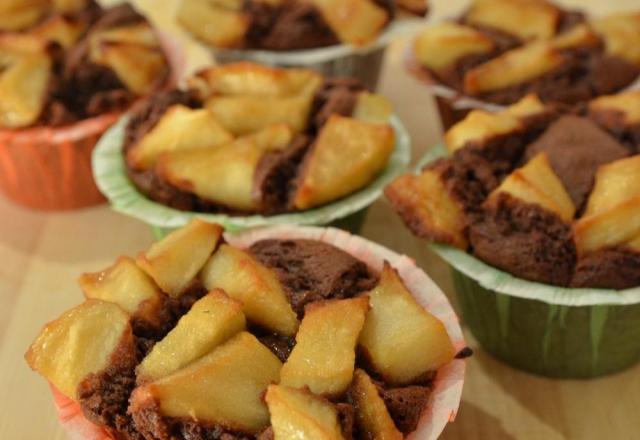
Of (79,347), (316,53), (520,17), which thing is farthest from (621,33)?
(79,347)

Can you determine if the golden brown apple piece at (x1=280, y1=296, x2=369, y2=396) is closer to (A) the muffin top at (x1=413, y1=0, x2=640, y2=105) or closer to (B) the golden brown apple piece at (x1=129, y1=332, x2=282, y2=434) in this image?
(B) the golden brown apple piece at (x1=129, y1=332, x2=282, y2=434)

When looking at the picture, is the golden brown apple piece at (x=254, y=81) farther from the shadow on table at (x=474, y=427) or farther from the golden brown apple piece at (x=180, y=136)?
the shadow on table at (x=474, y=427)

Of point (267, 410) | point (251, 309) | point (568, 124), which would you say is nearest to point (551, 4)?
point (568, 124)

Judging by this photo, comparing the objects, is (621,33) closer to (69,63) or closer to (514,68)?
(514,68)

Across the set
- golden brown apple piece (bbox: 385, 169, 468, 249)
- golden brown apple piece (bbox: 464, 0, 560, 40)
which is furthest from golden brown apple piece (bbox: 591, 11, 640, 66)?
golden brown apple piece (bbox: 385, 169, 468, 249)

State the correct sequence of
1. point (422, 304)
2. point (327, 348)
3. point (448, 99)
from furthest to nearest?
1. point (448, 99)
2. point (422, 304)
3. point (327, 348)
